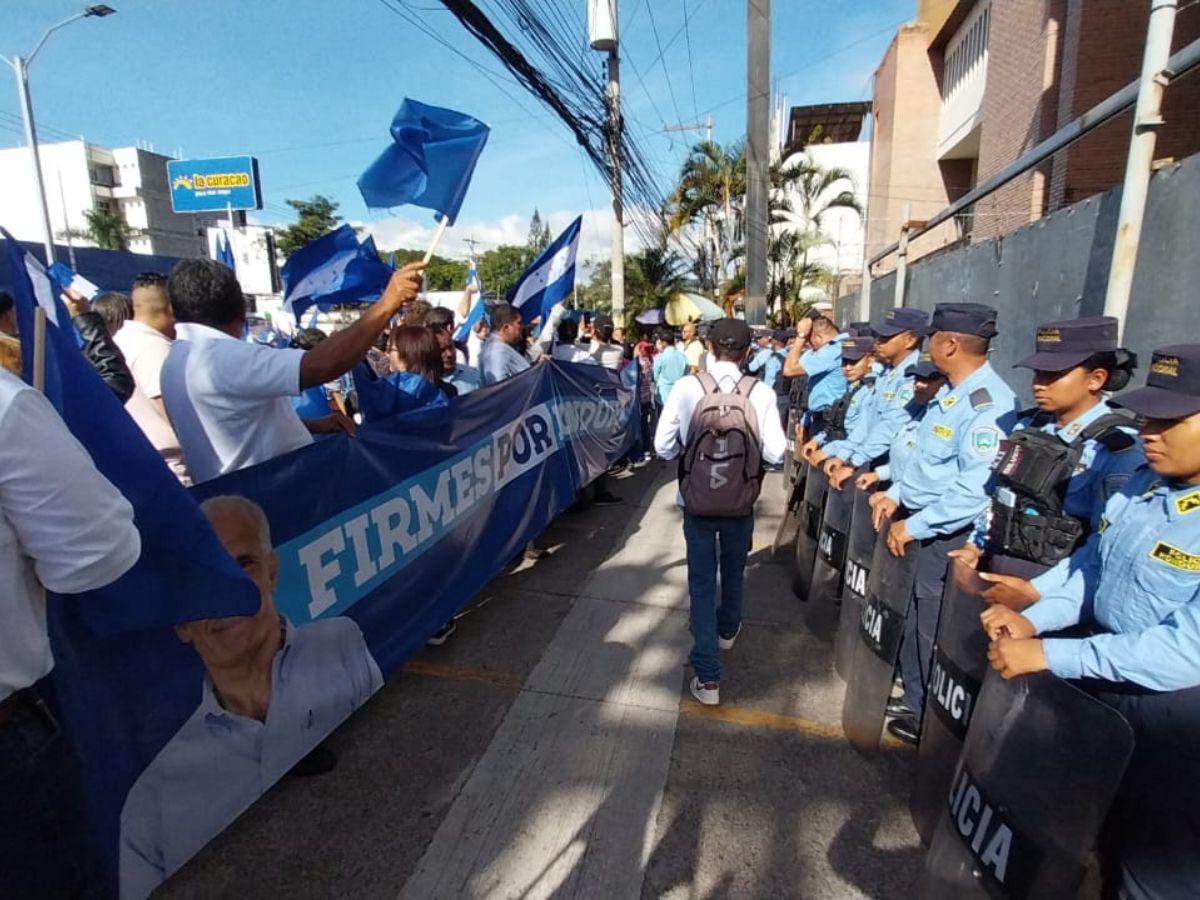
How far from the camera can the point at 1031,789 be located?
1.57 m

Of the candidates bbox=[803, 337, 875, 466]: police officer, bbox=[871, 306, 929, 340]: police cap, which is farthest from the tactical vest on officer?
bbox=[803, 337, 875, 466]: police officer

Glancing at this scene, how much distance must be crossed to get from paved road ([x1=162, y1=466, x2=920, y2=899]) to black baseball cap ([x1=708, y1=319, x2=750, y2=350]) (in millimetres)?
1745

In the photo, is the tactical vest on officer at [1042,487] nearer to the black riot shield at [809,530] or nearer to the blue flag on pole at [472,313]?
the black riot shield at [809,530]

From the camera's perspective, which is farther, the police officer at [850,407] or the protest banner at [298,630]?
the police officer at [850,407]

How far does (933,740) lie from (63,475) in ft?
8.48

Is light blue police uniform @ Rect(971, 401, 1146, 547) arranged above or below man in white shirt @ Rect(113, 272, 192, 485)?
below

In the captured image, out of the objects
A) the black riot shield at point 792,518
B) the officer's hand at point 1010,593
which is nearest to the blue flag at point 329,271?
the black riot shield at point 792,518

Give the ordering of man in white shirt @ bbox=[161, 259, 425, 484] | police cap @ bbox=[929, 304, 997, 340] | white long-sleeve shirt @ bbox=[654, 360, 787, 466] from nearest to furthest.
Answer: man in white shirt @ bbox=[161, 259, 425, 484] < police cap @ bbox=[929, 304, 997, 340] < white long-sleeve shirt @ bbox=[654, 360, 787, 466]

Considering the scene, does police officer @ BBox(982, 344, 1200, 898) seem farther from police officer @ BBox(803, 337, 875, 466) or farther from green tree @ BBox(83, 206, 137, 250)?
green tree @ BBox(83, 206, 137, 250)

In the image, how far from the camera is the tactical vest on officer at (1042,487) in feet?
7.32

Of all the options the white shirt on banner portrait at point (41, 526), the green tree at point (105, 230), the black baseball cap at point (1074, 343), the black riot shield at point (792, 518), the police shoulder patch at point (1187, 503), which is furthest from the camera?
the green tree at point (105, 230)

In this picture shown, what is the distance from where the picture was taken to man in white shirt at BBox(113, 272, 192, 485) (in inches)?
104

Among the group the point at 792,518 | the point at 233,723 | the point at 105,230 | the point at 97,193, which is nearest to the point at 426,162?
the point at 233,723

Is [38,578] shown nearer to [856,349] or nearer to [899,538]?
[899,538]
